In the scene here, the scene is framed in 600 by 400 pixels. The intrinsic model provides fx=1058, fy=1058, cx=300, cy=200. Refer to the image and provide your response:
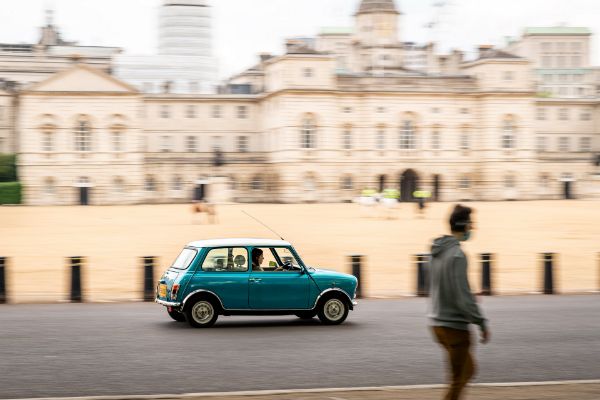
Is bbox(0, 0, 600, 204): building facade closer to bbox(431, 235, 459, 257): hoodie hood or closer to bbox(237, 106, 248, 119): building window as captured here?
bbox(237, 106, 248, 119): building window

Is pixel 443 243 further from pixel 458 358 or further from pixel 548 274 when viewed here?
pixel 548 274

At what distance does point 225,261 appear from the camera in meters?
15.5

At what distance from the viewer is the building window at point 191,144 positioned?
100 meters

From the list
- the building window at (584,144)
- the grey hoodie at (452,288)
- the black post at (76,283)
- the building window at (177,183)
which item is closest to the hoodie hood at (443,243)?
the grey hoodie at (452,288)

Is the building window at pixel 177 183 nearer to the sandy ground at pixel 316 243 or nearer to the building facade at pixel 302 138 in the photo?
the building facade at pixel 302 138

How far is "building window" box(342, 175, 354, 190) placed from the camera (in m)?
94.0

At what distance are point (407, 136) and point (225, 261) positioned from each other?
81.7 metres

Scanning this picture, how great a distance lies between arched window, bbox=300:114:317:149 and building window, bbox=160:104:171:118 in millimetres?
14674

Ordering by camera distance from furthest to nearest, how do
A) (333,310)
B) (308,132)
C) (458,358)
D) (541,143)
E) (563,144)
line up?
1. (563,144)
2. (541,143)
3. (308,132)
4. (333,310)
5. (458,358)

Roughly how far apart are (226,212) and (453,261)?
54.1 metres

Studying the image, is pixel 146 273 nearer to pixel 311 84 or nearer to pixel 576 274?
pixel 576 274

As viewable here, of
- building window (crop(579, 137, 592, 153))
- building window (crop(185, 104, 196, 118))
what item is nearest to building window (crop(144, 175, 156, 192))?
building window (crop(185, 104, 196, 118))

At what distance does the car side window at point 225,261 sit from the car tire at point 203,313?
0.49 m

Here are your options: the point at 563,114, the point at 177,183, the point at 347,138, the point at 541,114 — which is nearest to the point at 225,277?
the point at 177,183
